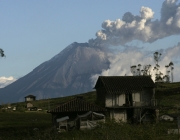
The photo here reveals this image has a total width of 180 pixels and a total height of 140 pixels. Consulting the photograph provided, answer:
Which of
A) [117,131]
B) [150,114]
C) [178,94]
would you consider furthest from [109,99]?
[178,94]

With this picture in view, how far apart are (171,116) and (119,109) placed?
36.0 ft

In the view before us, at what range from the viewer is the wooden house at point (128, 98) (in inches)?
2480

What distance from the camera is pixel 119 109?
63.7 metres

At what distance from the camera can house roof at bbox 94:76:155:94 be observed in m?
63.0

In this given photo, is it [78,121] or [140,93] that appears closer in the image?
[78,121]

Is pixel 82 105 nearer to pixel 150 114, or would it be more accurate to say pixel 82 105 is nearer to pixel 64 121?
pixel 64 121

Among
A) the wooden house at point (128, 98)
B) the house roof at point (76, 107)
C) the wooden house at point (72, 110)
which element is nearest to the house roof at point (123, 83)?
the wooden house at point (128, 98)

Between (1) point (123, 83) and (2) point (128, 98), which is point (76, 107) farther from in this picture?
(1) point (123, 83)

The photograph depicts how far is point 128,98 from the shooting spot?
63469 millimetres

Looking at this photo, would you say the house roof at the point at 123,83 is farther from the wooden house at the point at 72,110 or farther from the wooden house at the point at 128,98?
the wooden house at the point at 72,110

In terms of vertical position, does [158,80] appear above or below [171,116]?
above

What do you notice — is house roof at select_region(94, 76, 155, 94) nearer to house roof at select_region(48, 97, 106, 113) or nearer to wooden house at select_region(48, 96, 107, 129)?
house roof at select_region(48, 97, 106, 113)

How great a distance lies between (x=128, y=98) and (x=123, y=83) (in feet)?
9.12

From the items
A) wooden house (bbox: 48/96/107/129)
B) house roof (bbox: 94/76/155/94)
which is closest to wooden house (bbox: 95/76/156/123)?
house roof (bbox: 94/76/155/94)
